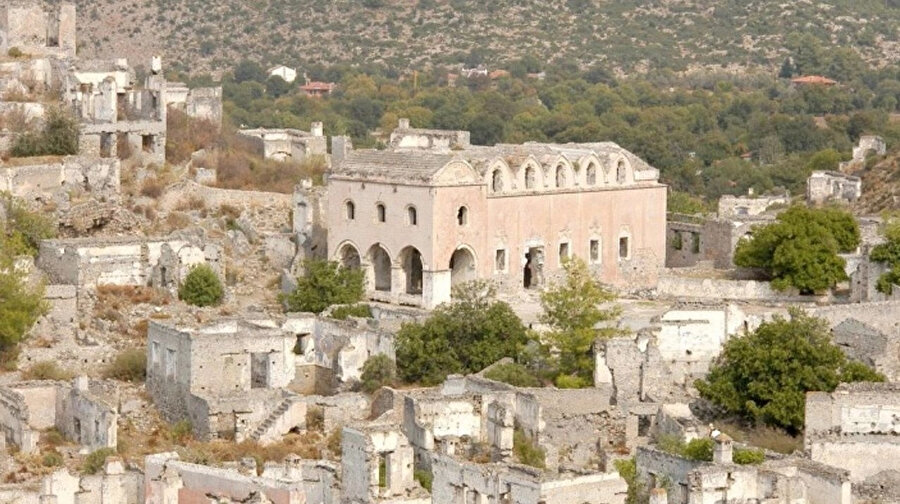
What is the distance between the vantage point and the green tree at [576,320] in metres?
46.5

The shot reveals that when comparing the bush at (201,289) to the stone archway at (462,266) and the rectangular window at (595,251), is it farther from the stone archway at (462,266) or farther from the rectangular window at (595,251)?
the rectangular window at (595,251)

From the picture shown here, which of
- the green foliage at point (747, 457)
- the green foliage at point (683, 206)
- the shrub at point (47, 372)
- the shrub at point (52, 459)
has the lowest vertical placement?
the shrub at point (52, 459)

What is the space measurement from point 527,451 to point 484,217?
38.0ft

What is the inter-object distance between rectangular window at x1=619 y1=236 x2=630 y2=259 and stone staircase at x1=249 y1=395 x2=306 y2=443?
1359cm

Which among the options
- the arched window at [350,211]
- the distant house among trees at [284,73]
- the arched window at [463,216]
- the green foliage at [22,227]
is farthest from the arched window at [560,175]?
the distant house among trees at [284,73]

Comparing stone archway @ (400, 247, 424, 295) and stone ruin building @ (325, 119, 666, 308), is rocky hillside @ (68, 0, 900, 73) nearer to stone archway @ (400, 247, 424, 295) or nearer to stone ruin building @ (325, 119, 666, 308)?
stone ruin building @ (325, 119, 666, 308)

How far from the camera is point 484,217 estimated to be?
53219 millimetres

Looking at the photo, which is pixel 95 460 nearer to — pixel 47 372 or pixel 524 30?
pixel 47 372

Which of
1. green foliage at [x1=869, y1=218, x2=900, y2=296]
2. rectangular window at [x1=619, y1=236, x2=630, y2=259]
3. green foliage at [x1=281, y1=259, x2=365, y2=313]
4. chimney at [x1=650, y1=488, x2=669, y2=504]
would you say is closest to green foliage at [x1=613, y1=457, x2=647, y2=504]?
chimney at [x1=650, y1=488, x2=669, y2=504]

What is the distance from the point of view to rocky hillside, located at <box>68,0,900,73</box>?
126562 millimetres

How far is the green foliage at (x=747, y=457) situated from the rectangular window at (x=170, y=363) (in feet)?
37.1

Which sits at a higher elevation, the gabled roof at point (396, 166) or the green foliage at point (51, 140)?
the green foliage at point (51, 140)

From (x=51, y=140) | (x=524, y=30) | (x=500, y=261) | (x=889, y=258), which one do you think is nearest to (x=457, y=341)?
(x=500, y=261)

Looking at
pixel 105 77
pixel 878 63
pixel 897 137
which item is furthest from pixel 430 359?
pixel 878 63
